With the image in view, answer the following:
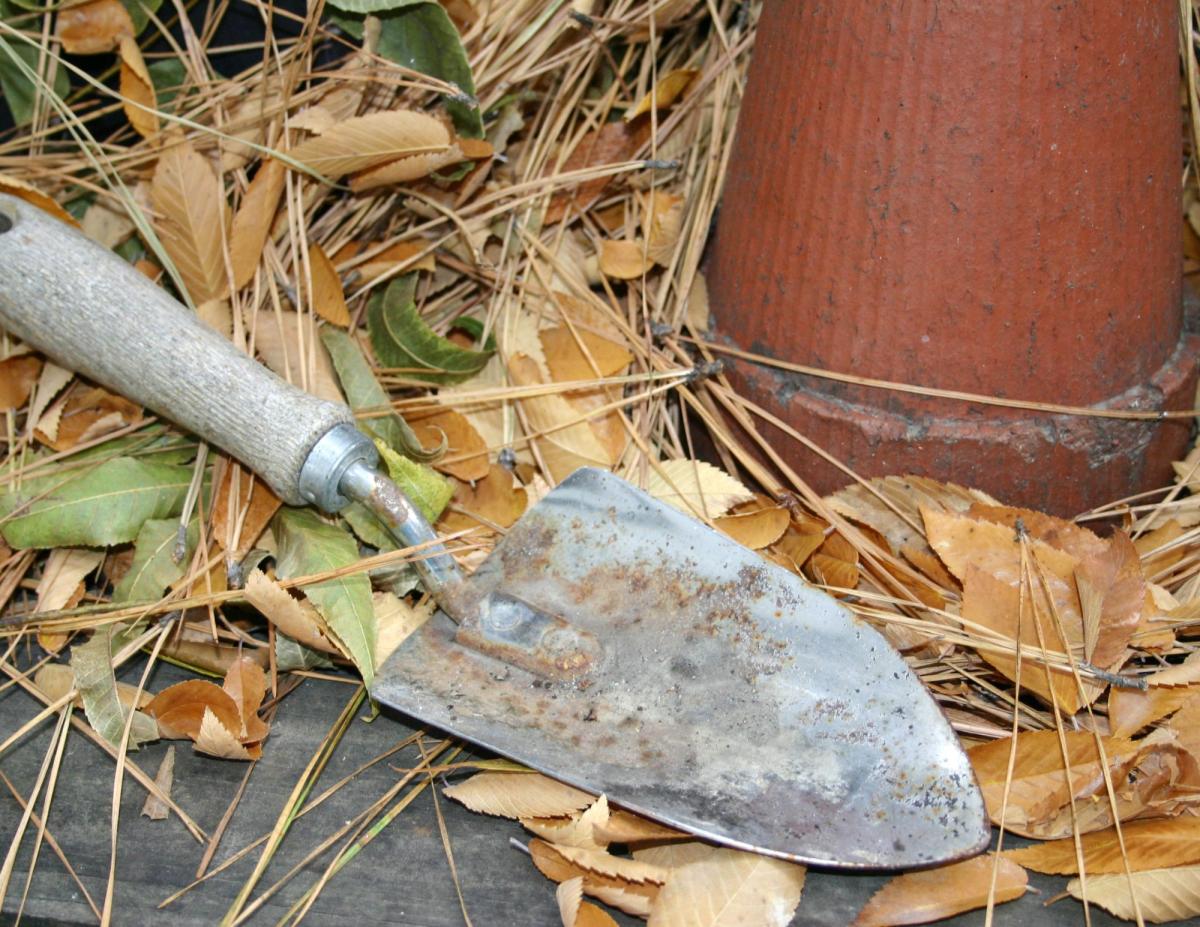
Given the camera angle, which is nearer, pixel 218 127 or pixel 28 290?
pixel 28 290

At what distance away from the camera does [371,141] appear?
45.4 inches

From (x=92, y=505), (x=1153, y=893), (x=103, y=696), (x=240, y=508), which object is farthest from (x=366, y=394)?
(x=1153, y=893)

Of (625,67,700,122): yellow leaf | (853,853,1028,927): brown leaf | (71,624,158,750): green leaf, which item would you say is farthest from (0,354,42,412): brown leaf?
(853,853,1028,927): brown leaf

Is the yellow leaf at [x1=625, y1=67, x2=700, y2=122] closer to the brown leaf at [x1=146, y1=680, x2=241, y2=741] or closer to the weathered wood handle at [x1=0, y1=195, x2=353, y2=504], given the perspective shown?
the weathered wood handle at [x1=0, y1=195, x2=353, y2=504]

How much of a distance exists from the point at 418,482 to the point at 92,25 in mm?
659

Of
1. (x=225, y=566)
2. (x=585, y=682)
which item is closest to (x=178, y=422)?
(x=225, y=566)

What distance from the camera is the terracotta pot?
960mm

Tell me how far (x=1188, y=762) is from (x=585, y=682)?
0.46 meters

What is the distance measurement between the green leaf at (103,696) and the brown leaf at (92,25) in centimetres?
69

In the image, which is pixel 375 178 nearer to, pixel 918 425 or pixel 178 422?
pixel 178 422

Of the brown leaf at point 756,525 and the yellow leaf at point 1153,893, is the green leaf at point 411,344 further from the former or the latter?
the yellow leaf at point 1153,893

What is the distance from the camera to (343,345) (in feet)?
3.96

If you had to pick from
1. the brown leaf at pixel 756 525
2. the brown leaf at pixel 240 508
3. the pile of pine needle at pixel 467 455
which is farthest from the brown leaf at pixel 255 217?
the brown leaf at pixel 756 525

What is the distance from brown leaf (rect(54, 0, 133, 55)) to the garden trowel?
0.29 m
